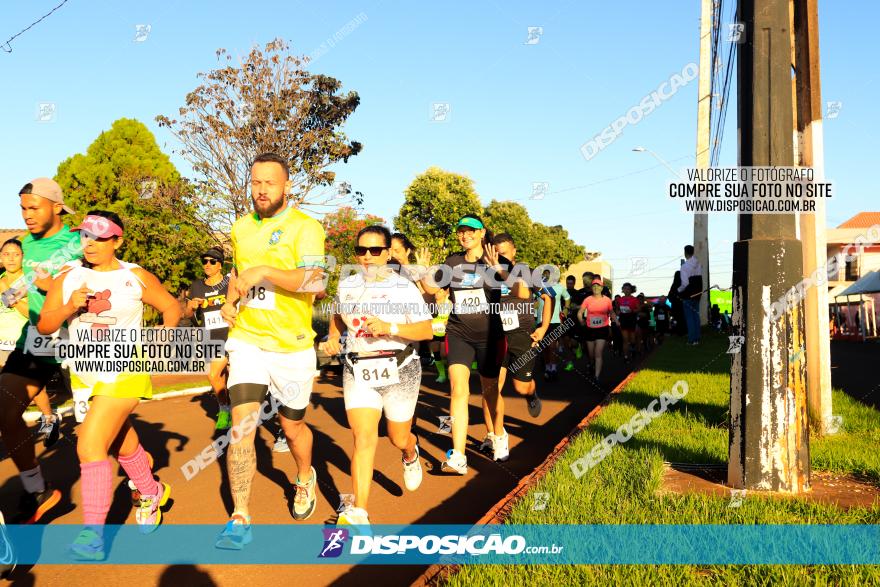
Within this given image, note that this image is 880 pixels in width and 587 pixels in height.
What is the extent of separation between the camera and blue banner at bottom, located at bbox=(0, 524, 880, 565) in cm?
367

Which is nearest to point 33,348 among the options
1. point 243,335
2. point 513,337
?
point 243,335

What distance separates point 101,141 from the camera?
1305 inches

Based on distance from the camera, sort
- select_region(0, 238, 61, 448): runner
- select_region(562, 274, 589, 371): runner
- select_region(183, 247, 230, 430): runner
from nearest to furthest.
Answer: select_region(0, 238, 61, 448): runner → select_region(183, 247, 230, 430): runner → select_region(562, 274, 589, 371): runner

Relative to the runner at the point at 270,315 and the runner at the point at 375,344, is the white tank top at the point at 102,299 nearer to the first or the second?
the runner at the point at 270,315

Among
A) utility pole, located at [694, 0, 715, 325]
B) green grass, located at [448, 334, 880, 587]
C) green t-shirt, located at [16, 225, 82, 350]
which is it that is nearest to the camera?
green grass, located at [448, 334, 880, 587]

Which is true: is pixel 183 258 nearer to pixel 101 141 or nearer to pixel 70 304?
pixel 101 141

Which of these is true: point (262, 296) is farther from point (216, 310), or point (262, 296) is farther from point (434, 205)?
point (434, 205)

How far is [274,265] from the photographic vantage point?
16.1 feet

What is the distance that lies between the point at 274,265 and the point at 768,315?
10.6 ft

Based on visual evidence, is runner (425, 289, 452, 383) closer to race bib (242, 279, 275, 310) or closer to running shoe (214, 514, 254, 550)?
race bib (242, 279, 275, 310)

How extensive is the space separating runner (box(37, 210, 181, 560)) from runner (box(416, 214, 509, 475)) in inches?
104

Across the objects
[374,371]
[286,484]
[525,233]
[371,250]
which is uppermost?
[525,233]

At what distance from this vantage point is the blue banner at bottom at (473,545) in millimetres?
3674

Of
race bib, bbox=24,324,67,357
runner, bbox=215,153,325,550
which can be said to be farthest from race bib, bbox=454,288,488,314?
race bib, bbox=24,324,67,357
